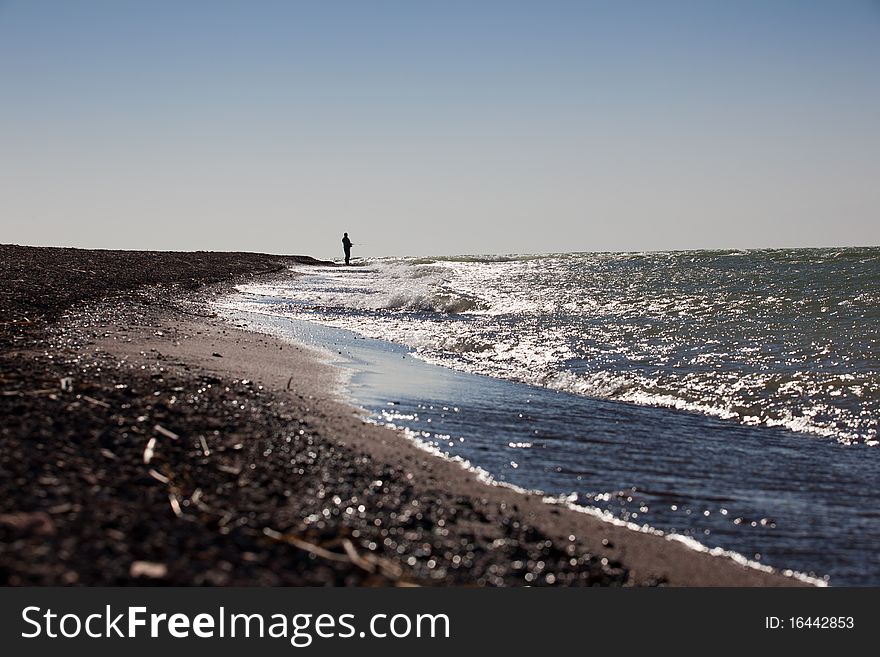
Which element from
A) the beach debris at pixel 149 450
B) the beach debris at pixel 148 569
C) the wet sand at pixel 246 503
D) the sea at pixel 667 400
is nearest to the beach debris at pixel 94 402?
the wet sand at pixel 246 503

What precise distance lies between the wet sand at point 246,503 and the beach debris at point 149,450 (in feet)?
0.08

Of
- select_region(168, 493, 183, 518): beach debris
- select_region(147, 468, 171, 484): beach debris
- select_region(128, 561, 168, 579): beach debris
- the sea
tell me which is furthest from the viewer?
the sea

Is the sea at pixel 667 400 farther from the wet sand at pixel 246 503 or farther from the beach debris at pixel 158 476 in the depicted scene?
the beach debris at pixel 158 476

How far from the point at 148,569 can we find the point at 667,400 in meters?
7.86

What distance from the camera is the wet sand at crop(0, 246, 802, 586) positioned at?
345cm

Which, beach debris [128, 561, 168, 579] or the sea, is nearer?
beach debris [128, 561, 168, 579]

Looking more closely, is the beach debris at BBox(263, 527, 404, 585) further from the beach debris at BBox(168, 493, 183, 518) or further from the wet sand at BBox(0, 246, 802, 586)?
the beach debris at BBox(168, 493, 183, 518)

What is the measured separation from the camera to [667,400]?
9.90 metres

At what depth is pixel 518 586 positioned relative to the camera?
12.8ft

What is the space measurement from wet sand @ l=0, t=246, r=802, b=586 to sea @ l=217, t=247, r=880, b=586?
603 millimetres

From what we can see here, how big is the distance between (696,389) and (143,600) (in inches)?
341

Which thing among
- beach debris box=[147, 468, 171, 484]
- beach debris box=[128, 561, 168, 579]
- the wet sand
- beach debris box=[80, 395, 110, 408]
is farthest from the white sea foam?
beach debris box=[128, 561, 168, 579]

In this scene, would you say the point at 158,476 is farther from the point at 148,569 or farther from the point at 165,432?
the point at 148,569

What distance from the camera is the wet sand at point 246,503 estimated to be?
3.45m
